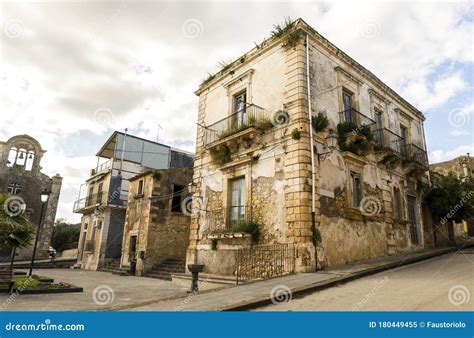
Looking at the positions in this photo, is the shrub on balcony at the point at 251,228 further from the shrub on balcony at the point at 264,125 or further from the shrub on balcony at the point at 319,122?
the shrub on balcony at the point at 319,122

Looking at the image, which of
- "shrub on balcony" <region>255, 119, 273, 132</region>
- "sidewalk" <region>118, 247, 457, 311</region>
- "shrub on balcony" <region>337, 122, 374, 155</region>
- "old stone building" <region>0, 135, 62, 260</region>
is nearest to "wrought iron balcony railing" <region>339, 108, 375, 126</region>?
"shrub on balcony" <region>337, 122, 374, 155</region>

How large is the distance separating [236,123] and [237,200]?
3.06m

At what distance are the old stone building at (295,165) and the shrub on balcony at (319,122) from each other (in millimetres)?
35

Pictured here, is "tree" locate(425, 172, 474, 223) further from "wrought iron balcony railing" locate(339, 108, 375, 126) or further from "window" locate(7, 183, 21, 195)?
"window" locate(7, 183, 21, 195)

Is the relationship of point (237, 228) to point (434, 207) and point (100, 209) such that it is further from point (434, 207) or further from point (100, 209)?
point (100, 209)

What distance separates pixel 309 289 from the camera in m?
6.37

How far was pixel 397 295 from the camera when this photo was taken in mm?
5609

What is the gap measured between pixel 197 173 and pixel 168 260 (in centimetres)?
651

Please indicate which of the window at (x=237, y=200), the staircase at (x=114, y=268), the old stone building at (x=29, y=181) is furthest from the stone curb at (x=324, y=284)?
the old stone building at (x=29, y=181)

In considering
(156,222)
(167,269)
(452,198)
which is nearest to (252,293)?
(167,269)

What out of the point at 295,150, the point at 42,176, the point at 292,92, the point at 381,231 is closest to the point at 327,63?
the point at 292,92

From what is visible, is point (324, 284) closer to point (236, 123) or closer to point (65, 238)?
point (236, 123)

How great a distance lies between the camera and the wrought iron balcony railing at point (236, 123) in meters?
11.2

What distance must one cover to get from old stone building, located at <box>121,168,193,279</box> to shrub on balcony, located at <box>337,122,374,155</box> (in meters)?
10.0
